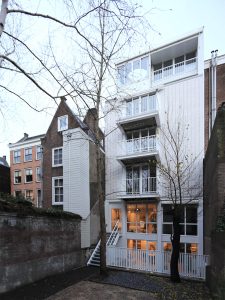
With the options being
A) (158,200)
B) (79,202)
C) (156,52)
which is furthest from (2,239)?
(156,52)

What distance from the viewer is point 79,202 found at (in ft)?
62.4

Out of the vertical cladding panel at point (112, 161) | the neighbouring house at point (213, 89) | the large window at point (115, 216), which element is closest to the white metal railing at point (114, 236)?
the large window at point (115, 216)

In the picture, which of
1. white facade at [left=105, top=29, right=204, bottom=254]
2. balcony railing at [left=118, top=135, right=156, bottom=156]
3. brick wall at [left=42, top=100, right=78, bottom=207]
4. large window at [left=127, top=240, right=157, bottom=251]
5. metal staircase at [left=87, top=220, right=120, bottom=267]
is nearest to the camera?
metal staircase at [left=87, top=220, right=120, bottom=267]

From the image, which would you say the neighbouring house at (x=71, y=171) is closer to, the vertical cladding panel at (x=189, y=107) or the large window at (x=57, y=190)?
the large window at (x=57, y=190)

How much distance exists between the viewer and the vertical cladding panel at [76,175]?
62.2 feet

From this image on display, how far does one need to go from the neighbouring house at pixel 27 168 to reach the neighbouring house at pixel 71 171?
8092 mm

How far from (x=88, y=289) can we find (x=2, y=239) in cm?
437

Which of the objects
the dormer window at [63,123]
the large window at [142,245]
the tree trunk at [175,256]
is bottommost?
the large window at [142,245]

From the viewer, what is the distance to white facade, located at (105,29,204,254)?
1625cm

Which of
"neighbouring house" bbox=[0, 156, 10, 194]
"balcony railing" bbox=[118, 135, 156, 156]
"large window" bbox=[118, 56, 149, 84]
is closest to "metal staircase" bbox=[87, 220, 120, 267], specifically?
"balcony railing" bbox=[118, 135, 156, 156]

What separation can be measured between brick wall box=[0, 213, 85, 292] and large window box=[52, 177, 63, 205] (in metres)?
5.67

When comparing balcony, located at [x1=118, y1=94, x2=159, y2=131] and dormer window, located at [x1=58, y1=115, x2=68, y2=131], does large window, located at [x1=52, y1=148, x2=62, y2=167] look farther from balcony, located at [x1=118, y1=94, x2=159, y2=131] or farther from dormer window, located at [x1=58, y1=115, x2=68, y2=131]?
balcony, located at [x1=118, y1=94, x2=159, y2=131]

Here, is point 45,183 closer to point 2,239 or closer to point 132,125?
point 132,125

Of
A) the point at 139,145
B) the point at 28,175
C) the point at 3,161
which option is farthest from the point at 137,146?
the point at 3,161
